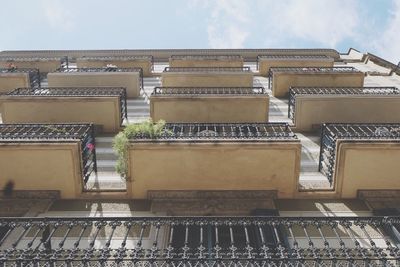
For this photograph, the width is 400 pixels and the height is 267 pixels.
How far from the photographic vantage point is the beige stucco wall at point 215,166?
1077 cm

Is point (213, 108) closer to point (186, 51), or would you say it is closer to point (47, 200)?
point (47, 200)

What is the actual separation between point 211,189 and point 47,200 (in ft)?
14.6

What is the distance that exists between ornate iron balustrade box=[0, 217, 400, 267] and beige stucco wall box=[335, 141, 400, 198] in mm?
1461

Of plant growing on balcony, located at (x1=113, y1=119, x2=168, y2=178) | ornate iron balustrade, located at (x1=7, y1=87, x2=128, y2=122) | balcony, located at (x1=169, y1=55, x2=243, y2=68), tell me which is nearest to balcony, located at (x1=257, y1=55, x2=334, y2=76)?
balcony, located at (x1=169, y1=55, x2=243, y2=68)

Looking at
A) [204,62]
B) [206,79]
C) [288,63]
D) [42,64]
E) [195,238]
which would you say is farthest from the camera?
[42,64]

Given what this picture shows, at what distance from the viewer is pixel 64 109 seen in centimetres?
1543

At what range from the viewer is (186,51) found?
31.5m

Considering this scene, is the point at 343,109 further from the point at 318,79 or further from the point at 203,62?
the point at 203,62

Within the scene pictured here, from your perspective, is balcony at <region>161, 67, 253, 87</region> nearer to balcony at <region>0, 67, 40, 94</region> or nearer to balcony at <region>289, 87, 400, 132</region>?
balcony at <region>289, 87, 400, 132</region>

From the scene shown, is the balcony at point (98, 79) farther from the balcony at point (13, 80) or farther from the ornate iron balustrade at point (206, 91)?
the ornate iron balustrade at point (206, 91)

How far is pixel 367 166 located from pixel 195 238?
4.95 meters

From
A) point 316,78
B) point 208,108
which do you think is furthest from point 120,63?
point 316,78

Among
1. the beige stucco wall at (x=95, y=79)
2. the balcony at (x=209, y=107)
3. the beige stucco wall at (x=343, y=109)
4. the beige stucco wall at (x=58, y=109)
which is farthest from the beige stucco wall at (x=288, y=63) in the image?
the beige stucco wall at (x=58, y=109)

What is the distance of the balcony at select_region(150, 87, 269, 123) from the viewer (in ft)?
50.1
